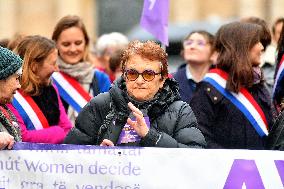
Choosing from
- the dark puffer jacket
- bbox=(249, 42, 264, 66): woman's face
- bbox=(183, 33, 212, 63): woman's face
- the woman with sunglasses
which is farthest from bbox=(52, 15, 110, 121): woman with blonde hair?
the woman with sunglasses

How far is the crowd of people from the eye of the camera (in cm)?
580

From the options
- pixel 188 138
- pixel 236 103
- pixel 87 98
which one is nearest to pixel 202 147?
pixel 188 138

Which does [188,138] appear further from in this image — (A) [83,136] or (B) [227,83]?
(B) [227,83]

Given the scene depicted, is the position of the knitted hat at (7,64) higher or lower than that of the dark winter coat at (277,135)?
higher

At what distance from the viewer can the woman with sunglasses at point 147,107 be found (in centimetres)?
577

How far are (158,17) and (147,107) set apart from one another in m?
1.64

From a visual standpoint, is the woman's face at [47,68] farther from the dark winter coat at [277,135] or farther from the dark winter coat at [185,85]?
the dark winter coat at [277,135]

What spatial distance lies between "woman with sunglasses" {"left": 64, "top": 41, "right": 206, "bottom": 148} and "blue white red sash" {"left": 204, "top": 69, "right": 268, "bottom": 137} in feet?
3.36

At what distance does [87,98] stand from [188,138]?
7.89ft

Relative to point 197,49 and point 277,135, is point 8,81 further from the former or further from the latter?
point 197,49

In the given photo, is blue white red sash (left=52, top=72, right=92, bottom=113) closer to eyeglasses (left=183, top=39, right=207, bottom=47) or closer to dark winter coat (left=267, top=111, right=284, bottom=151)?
eyeglasses (left=183, top=39, right=207, bottom=47)

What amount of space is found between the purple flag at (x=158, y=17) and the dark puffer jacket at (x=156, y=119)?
1386mm

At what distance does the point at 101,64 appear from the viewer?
38.1 feet

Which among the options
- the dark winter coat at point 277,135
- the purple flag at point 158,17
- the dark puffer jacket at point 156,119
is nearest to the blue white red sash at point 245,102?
the dark winter coat at point 277,135
